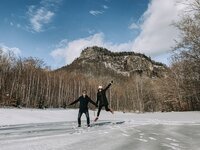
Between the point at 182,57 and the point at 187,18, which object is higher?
the point at 187,18

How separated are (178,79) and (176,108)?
12.9 feet

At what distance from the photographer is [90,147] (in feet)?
38.9

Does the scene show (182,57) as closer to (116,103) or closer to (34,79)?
(34,79)

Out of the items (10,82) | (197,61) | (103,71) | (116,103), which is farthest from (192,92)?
(103,71)

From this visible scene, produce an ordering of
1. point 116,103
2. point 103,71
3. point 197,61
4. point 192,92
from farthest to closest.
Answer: point 103,71, point 116,103, point 192,92, point 197,61

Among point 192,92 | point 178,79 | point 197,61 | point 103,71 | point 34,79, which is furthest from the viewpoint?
point 103,71

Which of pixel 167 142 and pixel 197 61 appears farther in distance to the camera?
pixel 197 61

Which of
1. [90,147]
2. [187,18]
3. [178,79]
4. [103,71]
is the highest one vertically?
[103,71]

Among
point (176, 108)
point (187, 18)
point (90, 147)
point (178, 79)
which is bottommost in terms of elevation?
point (90, 147)

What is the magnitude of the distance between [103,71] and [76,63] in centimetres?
1479

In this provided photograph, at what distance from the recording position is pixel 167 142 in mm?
13547

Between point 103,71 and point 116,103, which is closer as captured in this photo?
point 116,103

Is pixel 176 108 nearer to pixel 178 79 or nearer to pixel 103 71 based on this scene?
pixel 178 79

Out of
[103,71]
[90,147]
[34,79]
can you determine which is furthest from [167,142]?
[103,71]
